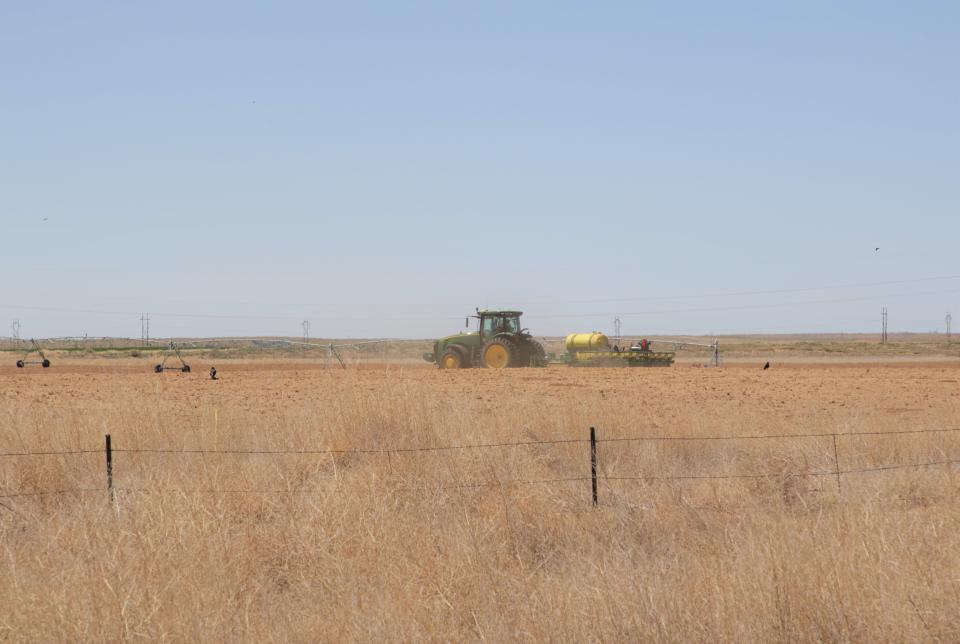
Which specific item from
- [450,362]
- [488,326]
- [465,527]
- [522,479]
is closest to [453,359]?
[450,362]

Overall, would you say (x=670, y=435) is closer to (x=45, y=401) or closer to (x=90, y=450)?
(x=90, y=450)

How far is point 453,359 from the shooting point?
3572cm

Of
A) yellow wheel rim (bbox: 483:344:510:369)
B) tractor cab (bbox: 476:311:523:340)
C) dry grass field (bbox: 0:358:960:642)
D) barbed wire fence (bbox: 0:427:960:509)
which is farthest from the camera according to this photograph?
tractor cab (bbox: 476:311:523:340)

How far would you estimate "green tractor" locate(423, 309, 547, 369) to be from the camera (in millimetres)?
34656

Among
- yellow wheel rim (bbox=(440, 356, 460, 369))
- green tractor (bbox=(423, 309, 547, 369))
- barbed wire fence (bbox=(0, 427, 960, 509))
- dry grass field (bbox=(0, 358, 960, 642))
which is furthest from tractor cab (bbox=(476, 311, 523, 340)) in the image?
barbed wire fence (bbox=(0, 427, 960, 509))

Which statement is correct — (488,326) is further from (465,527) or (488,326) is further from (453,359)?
(465,527)

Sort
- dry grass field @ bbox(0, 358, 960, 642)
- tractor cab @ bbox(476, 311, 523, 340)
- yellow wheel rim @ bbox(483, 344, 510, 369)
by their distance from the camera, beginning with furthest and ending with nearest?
1. tractor cab @ bbox(476, 311, 523, 340)
2. yellow wheel rim @ bbox(483, 344, 510, 369)
3. dry grass field @ bbox(0, 358, 960, 642)

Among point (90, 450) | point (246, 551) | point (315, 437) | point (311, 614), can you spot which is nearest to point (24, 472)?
point (90, 450)

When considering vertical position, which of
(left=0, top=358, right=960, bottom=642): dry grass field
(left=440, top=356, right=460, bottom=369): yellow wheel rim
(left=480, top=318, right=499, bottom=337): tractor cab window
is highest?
(left=480, top=318, right=499, bottom=337): tractor cab window

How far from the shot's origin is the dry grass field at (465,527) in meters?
6.23

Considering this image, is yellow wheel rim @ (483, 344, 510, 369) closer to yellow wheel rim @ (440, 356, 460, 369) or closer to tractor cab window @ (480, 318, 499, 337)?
tractor cab window @ (480, 318, 499, 337)

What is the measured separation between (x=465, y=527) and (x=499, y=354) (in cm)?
2592

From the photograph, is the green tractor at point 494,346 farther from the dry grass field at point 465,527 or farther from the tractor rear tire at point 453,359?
the dry grass field at point 465,527

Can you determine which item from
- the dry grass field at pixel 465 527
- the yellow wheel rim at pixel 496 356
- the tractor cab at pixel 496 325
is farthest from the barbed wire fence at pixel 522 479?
the tractor cab at pixel 496 325
